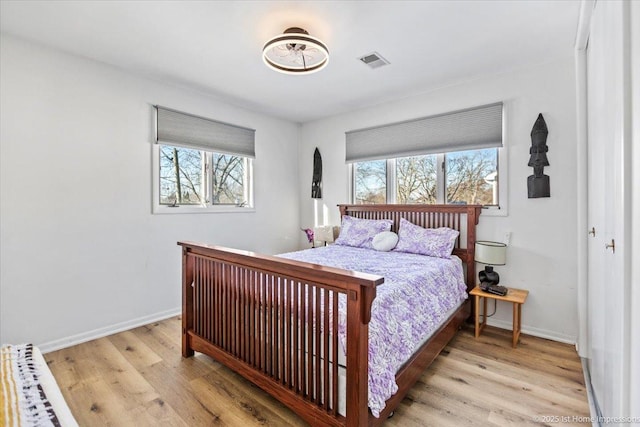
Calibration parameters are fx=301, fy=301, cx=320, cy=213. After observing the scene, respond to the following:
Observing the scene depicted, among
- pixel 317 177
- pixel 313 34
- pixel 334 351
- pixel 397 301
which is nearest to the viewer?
pixel 334 351

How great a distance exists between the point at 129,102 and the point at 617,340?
3845mm

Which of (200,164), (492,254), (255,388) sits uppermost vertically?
(200,164)

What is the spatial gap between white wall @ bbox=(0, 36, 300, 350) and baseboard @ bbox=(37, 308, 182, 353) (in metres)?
0.01

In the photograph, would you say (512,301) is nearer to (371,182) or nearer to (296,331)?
(296,331)

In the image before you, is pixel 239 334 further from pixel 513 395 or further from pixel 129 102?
pixel 129 102

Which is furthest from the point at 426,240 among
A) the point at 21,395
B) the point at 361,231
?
the point at 21,395

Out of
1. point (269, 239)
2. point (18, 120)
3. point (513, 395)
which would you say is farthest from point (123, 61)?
point (513, 395)

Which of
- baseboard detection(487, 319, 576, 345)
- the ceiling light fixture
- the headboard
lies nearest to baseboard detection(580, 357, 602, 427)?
baseboard detection(487, 319, 576, 345)

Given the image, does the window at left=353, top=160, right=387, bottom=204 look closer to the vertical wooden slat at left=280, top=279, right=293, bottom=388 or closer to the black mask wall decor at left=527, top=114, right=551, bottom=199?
the black mask wall decor at left=527, top=114, right=551, bottom=199

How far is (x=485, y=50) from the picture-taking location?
256cm

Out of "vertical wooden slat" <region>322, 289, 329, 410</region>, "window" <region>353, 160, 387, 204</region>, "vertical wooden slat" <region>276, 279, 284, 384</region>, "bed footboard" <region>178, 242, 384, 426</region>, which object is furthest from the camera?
"window" <region>353, 160, 387, 204</region>

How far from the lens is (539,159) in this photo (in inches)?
106

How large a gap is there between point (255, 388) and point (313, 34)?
8.42 feet

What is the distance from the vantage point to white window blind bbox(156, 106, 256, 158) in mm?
3189
